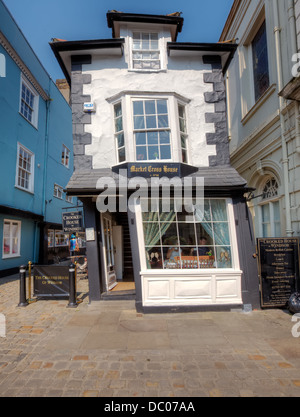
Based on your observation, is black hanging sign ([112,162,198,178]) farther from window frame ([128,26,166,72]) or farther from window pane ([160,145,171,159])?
window frame ([128,26,166,72])

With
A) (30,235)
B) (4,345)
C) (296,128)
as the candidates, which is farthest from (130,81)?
(30,235)

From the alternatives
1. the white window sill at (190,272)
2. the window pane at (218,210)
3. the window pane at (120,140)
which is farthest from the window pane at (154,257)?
the window pane at (120,140)

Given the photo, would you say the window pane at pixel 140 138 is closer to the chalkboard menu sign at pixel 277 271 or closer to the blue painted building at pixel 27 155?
the chalkboard menu sign at pixel 277 271

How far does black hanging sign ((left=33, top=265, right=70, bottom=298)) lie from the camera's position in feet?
20.9

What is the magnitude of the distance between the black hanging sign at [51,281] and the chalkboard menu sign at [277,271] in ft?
16.2

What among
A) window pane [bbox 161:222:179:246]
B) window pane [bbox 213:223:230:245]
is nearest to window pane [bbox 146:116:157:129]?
window pane [bbox 161:222:179:246]

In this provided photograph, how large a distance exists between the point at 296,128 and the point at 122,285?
252 inches

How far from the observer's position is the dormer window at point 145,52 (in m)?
6.85

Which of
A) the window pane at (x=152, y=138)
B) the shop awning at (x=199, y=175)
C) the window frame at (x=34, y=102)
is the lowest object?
the shop awning at (x=199, y=175)

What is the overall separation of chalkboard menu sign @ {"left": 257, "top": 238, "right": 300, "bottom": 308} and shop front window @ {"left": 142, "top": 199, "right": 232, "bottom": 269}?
2.52 feet

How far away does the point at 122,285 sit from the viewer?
7.29m

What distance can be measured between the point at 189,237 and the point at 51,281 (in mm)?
3924

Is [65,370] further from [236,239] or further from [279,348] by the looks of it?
[236,239]

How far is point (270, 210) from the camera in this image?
7520 mm
